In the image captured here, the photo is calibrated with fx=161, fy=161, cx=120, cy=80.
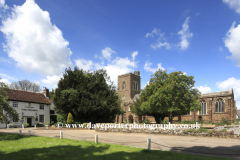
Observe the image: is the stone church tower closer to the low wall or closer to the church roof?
the church roof

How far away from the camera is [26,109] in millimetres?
35500

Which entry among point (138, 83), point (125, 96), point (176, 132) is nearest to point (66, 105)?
point (176, 132)

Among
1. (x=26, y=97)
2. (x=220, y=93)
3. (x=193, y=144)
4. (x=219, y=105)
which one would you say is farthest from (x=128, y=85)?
(x=193, y=144)

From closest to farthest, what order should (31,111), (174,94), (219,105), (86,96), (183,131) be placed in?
(183,131) < (174,94) < (86,96) < (31,111) < (219,105)

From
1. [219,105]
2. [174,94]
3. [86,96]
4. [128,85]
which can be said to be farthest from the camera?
[128,85]

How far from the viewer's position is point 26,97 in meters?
36.8

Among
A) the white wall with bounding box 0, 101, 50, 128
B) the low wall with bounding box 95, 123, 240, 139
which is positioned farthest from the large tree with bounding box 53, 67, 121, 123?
the white wall with bounding box 0, 101, 50, 128

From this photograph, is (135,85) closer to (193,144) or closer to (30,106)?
(30,106)

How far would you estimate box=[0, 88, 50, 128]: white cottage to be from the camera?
112ft

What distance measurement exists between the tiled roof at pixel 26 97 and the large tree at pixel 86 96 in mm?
10082

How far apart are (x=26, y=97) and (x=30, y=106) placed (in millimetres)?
2322

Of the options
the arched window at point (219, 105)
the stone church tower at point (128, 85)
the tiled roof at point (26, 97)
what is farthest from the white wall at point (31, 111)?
the arched window at point (219, 105)

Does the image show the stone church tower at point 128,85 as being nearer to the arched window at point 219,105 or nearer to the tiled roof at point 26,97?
the arched window at point 219,105

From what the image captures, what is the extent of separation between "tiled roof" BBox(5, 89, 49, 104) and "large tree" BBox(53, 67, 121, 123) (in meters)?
10.1
